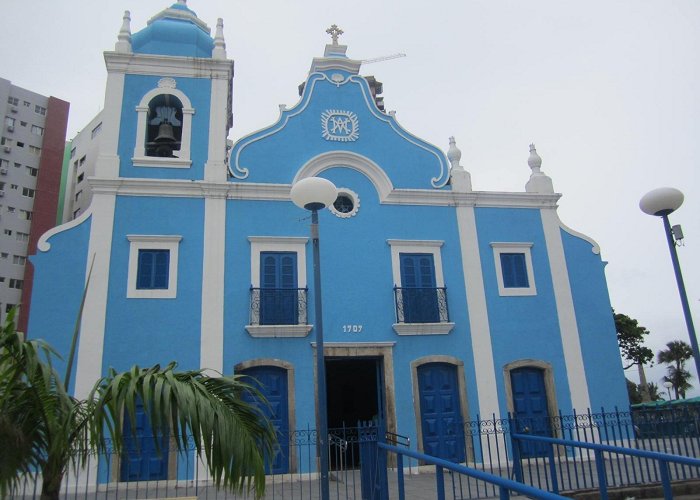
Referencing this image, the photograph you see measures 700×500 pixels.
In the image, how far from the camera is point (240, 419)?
557cm

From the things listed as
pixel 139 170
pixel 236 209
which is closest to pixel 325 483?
pixel 236 209

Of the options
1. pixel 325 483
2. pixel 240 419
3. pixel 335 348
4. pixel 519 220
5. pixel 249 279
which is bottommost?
pixel 325 483

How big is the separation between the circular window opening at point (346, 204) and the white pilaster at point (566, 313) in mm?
4789

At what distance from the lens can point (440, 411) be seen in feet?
40.8

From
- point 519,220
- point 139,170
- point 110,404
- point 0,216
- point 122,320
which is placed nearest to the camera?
point 110,404

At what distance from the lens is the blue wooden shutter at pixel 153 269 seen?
1196cm

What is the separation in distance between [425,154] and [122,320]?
316 inches

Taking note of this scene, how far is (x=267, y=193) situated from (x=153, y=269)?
2.97m

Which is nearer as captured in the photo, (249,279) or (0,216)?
(249,279)

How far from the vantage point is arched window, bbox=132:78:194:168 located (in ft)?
42.4

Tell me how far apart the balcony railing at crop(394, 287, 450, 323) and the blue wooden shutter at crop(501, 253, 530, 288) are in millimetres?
1765

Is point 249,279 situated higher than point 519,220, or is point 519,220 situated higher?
point 519,220

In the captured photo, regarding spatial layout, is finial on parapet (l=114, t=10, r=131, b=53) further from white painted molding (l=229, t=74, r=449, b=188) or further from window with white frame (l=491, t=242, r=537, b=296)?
window with white frame (l=491, t=242, r=537, b=296)

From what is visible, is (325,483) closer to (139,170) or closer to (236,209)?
(236,209)
